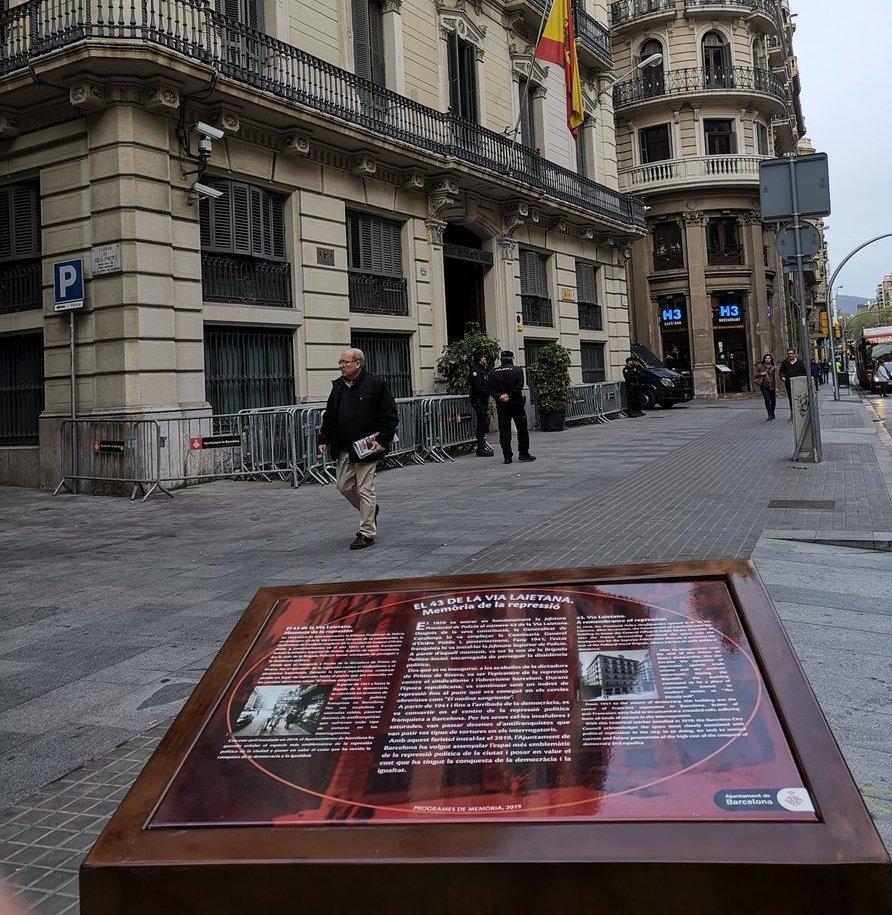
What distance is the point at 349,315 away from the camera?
17.9 m

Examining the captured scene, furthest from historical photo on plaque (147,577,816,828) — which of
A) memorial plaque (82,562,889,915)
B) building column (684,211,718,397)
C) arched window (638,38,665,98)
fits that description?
arched window (638,38,665,98)

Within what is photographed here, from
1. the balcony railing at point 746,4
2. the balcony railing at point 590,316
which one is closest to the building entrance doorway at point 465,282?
the balcony railing at point 590,316

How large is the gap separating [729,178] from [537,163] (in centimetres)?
1819

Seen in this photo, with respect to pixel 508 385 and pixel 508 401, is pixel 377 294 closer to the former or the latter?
pixel 508 385

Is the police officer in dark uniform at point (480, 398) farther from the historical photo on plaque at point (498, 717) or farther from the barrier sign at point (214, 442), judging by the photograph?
the historical photo on plaque at point (498, 717)

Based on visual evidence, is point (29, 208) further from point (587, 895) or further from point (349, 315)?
point (587, 895)

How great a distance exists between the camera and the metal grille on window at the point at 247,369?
598 inches

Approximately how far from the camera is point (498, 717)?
200 cm

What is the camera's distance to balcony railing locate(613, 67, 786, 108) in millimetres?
40031

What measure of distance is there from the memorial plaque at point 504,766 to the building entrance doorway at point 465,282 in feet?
69.5

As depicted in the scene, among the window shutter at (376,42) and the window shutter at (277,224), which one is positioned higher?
the window shutter at (376,42)

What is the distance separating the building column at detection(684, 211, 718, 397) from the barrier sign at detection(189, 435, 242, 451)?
30.5m

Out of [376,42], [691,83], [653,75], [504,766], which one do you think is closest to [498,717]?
[504,766]

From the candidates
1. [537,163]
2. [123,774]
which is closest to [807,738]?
[123,774]
